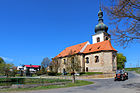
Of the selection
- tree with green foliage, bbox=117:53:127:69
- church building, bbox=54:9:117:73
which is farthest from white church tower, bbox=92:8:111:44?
tree with green foliage, bbox=117:53:127:69

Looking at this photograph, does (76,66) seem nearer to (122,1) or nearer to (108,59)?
(122,1)

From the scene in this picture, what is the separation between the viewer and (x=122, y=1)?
10.6 metres

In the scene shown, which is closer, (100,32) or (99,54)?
(99,54)

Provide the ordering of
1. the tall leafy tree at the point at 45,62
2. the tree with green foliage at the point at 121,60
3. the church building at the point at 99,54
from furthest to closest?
the tree with green foliage at the point at 121,60 < the tall leafy tree at the point at 45,62 < the church building at the point at 99,54

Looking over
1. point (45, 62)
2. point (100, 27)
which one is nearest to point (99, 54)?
point (100, 27)

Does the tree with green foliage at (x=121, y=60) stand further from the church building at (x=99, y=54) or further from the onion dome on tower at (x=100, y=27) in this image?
the onion dome on tower at (x=100, y=27)

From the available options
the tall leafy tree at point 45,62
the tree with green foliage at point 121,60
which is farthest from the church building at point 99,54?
the tree with green foliage at point 121,60

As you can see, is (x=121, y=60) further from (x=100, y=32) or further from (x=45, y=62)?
(x=45, y=62)

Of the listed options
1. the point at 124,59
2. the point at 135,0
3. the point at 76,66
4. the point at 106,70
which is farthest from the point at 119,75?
the point at 124,59

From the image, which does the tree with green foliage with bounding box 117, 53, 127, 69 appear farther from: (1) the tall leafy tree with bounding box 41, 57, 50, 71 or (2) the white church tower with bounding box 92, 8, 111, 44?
(1) the tall leafy tree with bounding box 41, 57, 50, 71

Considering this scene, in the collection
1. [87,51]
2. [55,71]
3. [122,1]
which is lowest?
[55,71]

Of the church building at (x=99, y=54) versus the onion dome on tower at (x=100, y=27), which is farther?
the onion dome on tower at (x=100, y=27)

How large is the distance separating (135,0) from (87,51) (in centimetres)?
3905

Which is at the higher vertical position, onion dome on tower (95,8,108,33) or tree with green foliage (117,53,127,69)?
onion dome on tower (95,8,108,33)
